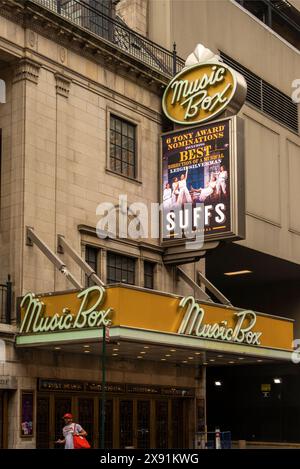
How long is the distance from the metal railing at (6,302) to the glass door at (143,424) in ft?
21.2

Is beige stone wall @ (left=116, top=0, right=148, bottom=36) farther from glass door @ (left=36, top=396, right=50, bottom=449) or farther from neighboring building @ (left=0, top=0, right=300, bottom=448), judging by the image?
glass door @ (left=36, top=396, right=50, bottom=449)

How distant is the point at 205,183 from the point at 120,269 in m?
4.18

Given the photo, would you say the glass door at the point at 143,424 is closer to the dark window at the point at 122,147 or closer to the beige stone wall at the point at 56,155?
the beige stone wall at the point at 56,155

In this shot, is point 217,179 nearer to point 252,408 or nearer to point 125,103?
point 125,103

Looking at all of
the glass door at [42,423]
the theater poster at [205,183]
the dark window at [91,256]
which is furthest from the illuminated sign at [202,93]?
the glass door at [42,423]

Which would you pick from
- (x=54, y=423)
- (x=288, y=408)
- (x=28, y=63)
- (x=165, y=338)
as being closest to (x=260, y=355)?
(x=165, y=338)

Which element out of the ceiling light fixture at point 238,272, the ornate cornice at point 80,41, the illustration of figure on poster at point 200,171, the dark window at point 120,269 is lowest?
the dark window at point 120,269

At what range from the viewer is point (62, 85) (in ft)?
87.9

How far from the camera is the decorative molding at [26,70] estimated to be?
25.5 meters

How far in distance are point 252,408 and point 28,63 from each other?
27.8m

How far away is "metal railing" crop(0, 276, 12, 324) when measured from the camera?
953 inches

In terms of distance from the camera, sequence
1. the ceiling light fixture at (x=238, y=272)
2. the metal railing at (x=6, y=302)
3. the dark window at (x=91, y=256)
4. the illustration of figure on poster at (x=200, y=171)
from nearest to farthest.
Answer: the metal railing at (x=6, y=302) → the dark window at (x=91, y=256) → the illustration of figure on poster at (x=200, y=171) → the ceiling light fixture at (x=238, y=272)

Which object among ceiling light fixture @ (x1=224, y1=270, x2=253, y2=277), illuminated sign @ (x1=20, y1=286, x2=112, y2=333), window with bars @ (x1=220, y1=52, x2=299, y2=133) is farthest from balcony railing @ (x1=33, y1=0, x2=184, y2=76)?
ceiling light fixture @ (x1=224, y1=270, x2=253, y2=277)

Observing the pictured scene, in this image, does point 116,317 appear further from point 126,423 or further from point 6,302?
point 126,423
